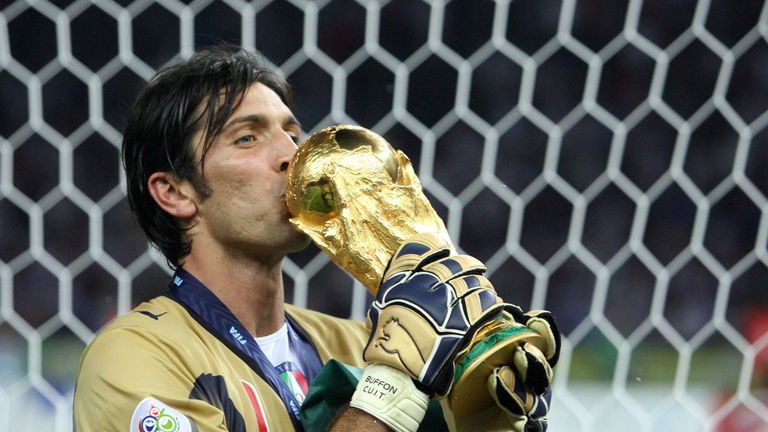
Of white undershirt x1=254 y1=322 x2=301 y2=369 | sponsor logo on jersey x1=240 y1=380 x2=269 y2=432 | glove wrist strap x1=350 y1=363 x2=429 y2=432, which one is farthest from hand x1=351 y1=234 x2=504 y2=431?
white undershirt x1=254 y1=322 x2=301 y2=369

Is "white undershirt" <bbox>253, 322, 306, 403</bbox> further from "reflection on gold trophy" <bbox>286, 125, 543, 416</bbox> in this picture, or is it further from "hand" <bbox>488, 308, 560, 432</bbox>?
"hand" <bbox>488, 308, 560, 432</bbox>

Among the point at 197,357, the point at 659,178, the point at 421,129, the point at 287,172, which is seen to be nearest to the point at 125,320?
the point at 197,357

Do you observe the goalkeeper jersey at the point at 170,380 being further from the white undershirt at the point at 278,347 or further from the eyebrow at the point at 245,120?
the eyebrow at the point at 245,120

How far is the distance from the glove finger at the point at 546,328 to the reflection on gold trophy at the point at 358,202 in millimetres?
88

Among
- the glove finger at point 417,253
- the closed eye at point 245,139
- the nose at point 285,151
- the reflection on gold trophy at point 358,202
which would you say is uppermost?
the closed eye at point 245,139

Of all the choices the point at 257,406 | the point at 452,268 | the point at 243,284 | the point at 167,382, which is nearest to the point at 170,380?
the point at 167,382

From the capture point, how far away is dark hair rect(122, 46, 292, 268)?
1363 millimetres

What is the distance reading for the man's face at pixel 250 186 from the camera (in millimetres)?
1315

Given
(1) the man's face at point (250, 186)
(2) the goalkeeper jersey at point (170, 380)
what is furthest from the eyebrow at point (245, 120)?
(2) the goalkeeper jersey at point (170, 380)

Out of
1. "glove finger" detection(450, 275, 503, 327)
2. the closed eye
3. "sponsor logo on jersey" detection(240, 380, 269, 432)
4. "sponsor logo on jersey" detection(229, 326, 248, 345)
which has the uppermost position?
the closed eye

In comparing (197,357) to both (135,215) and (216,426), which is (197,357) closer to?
(216,426)

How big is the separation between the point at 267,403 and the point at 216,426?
0.39 ft

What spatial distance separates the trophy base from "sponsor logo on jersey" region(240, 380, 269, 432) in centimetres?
24

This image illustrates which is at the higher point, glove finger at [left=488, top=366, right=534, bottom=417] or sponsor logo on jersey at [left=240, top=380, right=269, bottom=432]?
glove finger at [left=488, top=366, right=534, bottom=417]
